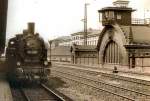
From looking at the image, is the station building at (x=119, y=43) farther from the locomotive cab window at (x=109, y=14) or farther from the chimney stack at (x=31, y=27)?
the chimney stack at (x=31, y=27)

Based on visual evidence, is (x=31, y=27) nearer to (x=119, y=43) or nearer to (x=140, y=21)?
(x=119, y=43)

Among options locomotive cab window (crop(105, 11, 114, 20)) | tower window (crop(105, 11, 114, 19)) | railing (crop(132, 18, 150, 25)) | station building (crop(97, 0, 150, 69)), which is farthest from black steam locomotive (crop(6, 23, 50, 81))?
railing (crop(132, 18, 150, 25))

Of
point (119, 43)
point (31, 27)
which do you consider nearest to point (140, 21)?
point (119, 43)

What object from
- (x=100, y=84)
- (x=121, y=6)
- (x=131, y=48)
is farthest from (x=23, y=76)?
(x=121, y=6)

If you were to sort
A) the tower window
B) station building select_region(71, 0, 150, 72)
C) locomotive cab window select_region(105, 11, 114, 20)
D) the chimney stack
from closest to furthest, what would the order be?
the chimney stack, station building select_region(71, 0, 150, 72), locomotive cab window select_region(105, 11, 114, 20), the tower window

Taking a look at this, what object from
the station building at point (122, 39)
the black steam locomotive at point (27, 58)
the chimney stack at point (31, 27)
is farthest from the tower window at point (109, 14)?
the black steam locomotive at point (27, 58)

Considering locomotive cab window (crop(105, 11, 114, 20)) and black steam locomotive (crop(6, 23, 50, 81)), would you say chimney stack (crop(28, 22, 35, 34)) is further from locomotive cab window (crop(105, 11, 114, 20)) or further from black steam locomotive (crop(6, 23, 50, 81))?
locomotive cab window (crop(105, 11, 114, 20))

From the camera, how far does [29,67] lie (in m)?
22.3

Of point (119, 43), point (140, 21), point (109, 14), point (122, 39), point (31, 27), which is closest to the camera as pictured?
point (31, 27)

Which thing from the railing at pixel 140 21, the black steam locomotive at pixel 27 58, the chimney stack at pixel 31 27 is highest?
the railing at pixel 140 21

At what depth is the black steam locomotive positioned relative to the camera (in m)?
22.1

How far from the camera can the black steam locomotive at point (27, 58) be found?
22109 mm

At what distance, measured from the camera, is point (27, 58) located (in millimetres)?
→ 22484

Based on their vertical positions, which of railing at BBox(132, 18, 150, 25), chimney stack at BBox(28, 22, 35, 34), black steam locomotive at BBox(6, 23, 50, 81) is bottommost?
black steam locomotive at BBox(6, 23, 50, 81)
